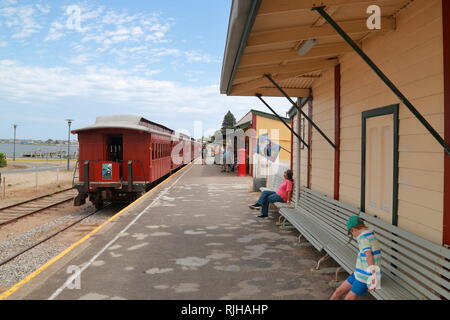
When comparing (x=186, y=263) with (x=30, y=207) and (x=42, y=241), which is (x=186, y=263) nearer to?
(x=42, y=241)

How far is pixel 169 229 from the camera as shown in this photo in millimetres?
7844

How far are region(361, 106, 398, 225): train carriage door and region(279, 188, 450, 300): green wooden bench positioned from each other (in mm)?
196

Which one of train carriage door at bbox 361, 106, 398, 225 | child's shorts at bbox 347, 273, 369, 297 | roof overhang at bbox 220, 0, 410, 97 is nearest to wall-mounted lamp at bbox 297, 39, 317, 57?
roof overhang at bbox 220, 0, 410, 97

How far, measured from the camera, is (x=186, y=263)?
5.55 meters

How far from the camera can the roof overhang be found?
3431mm

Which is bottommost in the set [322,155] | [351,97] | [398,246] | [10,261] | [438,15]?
[10,261]

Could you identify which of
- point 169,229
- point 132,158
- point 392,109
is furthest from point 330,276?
point 132,158

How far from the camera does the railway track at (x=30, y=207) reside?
11.1m

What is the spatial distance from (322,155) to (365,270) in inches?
161

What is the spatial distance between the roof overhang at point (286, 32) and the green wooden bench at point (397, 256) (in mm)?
2407

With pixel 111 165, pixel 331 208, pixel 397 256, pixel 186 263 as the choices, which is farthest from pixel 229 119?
pixel 397 256

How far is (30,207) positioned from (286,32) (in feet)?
39.6

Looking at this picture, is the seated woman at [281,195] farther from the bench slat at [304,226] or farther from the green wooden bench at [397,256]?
the green wooden bench at [397,256]
